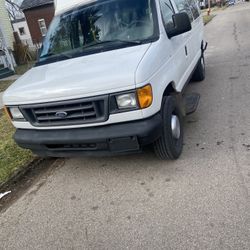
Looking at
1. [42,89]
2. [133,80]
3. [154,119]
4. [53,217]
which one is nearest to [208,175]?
[154,119]

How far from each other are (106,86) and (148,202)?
4.14 feet

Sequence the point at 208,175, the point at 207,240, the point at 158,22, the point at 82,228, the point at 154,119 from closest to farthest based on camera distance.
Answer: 1. the point at 207,240
2. the point at 82,228
3. the point at 154,119
4. the point at 208,175
5. the point at 158,22

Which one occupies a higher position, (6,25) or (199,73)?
(6,25)

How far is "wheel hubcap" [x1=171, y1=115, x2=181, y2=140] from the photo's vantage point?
13.8 ft

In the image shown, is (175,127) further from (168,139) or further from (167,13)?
(167,13)

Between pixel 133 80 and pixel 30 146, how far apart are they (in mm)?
1544

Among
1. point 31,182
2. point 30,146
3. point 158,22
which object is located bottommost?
point 31,182

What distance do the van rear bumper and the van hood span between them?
1.27 feet

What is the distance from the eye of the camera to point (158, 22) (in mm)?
4281

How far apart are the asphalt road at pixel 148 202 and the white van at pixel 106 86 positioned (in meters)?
0.42

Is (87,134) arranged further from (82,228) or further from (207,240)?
(207,240)

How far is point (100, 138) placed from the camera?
3596 millimetres

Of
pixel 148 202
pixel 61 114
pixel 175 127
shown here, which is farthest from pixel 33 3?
pixel 148 202

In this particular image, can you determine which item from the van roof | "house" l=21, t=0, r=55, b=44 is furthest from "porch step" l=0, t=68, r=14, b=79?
"house" l=21, t=0, r=55, b=44
